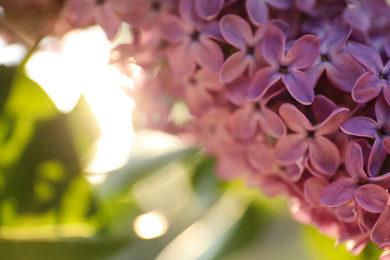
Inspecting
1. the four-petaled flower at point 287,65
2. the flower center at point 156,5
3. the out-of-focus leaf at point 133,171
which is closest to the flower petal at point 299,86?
the four-petaled flower at point 287,65

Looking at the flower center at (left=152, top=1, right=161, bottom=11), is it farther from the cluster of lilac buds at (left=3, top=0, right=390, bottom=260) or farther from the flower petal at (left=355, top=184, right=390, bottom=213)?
the flower petal at (left=355, top=184, right=390, bottom=213)

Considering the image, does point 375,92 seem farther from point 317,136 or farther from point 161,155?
point 161,155

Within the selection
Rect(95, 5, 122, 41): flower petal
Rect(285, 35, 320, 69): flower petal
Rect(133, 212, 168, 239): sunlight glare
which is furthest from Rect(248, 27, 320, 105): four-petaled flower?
Rect(133, 212, 168, 239): sunlight glare

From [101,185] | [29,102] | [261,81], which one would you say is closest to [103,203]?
[101,185]

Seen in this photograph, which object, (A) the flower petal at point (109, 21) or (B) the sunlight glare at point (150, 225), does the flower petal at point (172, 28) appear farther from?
(B) the sunlight glare at point (150, 225)

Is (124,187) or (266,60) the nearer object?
(266,60)

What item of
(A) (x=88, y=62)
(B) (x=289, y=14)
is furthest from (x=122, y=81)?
(B) (x=289, y=14)

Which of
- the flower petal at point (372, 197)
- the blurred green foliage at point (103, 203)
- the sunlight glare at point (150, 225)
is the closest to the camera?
the flower petal at point (372, 197)

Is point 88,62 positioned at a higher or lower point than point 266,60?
higher
